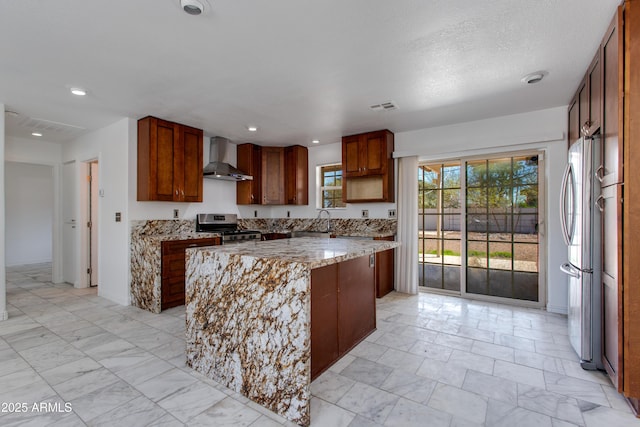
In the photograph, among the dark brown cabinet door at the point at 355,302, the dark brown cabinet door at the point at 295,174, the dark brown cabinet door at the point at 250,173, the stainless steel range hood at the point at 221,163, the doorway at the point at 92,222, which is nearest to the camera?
the dark brown cabinet door at the point at 355,302

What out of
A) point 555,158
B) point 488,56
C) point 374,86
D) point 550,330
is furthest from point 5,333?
point 555,158

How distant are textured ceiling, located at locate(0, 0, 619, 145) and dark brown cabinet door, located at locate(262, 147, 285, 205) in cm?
163

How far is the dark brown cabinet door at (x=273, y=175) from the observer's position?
210 inches

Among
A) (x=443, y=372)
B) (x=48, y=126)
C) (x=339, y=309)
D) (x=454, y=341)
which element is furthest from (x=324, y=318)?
(x=48, y=126)

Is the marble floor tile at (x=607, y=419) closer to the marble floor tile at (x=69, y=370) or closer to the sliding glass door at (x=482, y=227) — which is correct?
the sliding glass door at (x=482, y=227)

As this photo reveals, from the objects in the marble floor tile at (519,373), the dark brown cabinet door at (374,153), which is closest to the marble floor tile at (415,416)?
the marble floor tile at (519,373)

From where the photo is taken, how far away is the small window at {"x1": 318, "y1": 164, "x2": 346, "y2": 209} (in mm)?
5344

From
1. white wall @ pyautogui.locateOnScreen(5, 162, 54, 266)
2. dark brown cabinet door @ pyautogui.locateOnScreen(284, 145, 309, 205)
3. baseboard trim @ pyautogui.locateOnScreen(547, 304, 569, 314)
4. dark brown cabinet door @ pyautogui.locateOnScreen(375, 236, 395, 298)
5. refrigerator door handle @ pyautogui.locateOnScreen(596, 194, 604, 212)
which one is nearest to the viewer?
refrigerator door handle @ pyautogui.locateOnScreen(596, 194, 604, 212)

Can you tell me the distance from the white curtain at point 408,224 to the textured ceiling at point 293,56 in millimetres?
862

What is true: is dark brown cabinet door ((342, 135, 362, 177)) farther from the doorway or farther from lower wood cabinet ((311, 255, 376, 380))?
the doorway

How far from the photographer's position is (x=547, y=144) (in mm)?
3582

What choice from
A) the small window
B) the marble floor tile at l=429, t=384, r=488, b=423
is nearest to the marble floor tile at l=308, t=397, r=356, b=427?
the marble floor tile at l=429, t=384, r=488, b=423

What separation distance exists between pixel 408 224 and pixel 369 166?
103 cm

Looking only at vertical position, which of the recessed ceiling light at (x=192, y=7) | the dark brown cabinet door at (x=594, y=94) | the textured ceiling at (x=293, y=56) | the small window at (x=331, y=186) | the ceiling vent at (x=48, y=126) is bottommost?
the small window at (x=331, y=186)
